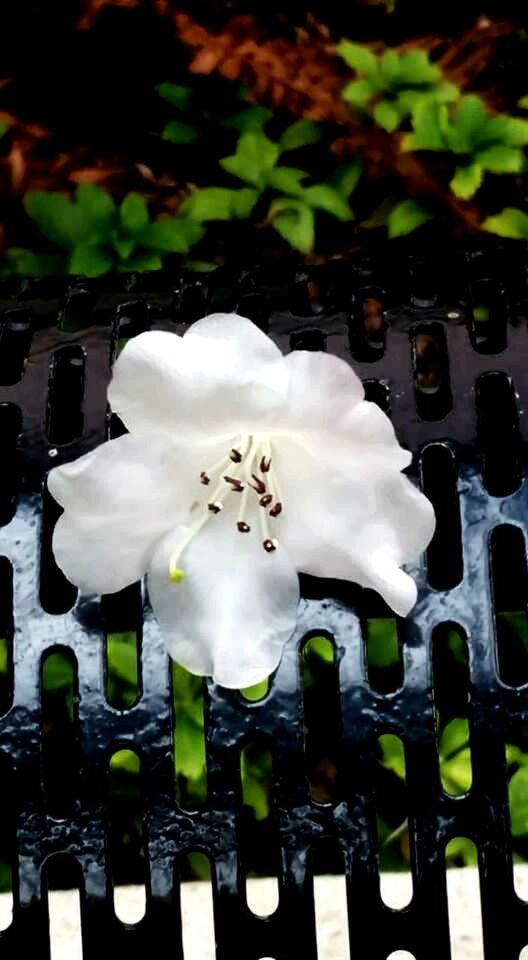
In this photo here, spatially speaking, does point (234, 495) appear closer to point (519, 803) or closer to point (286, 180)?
point (519, 803)

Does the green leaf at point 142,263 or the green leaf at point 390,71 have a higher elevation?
the green leaf at point 390,71

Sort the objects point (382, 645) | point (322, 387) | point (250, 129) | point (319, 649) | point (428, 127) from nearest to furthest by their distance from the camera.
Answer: point (322, 387), point (382, 645), point (319, 649), point (428, 127), point (250, 129)

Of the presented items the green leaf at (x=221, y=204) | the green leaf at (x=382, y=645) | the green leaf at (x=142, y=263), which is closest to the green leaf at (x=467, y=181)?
the green leaf at (x=221, y=204)

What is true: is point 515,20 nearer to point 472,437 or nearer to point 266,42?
point 266,42

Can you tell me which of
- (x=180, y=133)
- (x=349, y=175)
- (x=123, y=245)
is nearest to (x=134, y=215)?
(x=123, y=245)

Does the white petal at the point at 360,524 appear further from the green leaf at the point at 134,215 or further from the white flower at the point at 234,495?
the green leaf at the point at 134,215

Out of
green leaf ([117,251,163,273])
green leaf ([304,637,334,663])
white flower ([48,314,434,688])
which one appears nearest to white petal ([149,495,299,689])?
white flower ([48,314,434,688])
